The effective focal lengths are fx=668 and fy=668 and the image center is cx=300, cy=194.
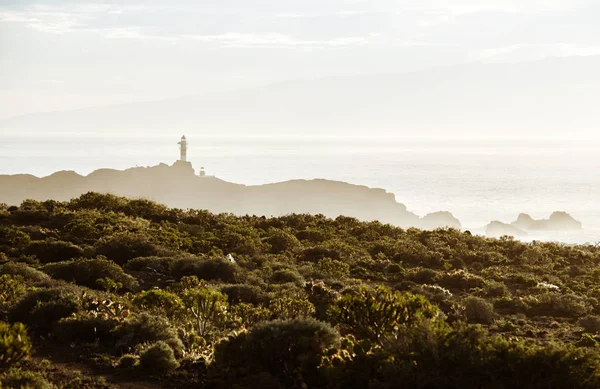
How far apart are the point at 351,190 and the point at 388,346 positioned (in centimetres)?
13188

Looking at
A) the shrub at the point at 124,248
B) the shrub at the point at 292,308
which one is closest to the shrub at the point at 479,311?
the shrub at the point at 292,308

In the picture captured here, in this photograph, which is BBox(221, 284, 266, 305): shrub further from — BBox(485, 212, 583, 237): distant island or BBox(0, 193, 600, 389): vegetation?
BBox(485, 212, 583, 237): distant island

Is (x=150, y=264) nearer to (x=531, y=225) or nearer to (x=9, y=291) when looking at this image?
(x=9, y=291)

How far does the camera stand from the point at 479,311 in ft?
59.2

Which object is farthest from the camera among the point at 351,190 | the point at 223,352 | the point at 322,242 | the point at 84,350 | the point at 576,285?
the point at 351,190

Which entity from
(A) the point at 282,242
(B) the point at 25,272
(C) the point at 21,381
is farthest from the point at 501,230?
(C) the point at 21,381

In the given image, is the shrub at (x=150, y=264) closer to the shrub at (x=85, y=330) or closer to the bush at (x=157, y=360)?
the shrub at (x=85, y=330)

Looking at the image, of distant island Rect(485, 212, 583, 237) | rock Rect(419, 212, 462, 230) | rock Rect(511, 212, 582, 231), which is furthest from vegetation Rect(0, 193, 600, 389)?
rock Rect(419, 212, 462, 230)

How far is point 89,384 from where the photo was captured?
10.6 meters

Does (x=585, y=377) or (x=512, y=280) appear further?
(x=512, y=280)

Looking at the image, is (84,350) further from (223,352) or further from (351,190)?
(351,190)

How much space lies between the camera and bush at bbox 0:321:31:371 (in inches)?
364

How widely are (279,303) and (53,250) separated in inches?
462

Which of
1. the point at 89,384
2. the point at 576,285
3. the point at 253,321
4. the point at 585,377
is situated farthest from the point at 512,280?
the point at 89,384
